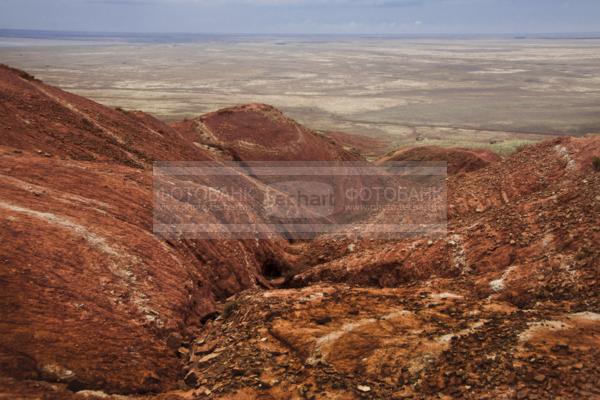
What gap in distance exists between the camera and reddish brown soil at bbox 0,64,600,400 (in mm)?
7941

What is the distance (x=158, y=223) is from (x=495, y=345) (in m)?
10.4

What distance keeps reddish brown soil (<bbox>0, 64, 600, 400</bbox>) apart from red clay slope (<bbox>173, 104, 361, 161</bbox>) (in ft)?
41.7

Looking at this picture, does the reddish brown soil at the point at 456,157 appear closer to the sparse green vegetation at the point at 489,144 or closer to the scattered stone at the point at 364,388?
the sparse green vegetation at the point at 489,144

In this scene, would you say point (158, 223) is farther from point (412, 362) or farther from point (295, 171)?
point (295, 171)

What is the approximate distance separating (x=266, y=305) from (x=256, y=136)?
21.9 metres

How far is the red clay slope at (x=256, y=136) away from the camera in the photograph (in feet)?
99.9

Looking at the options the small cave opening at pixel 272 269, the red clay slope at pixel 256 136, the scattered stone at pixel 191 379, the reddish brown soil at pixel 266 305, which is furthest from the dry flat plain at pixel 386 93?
the scattered stone at pixel 191 379

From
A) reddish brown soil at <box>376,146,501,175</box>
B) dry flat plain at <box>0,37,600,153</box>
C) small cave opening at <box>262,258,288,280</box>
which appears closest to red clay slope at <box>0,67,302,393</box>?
small cave opening at <box>262,258,288,280</box>

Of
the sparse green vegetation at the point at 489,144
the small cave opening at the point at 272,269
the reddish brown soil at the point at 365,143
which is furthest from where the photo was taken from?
the reddish brown soil at the point at 365,143

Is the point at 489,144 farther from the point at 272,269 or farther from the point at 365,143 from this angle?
the point at 272,269

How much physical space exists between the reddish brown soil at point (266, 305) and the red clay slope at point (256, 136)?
1271 cm

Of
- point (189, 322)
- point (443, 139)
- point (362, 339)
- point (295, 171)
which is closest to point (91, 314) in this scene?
point (189, 322)

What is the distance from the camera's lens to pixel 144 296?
1077cm

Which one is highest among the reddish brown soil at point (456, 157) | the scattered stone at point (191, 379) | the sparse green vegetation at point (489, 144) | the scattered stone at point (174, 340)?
the reddish brown soil at point (456, 157)
